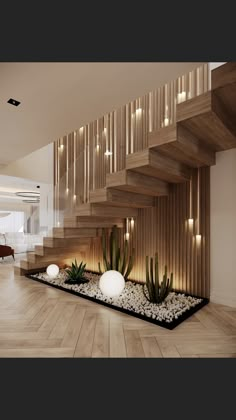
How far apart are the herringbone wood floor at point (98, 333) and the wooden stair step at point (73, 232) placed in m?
1.12

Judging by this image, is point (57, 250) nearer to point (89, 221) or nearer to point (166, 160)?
point (89, 221)

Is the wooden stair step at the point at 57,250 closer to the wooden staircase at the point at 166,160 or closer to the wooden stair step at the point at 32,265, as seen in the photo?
the wooden staircase at the point at 166,160

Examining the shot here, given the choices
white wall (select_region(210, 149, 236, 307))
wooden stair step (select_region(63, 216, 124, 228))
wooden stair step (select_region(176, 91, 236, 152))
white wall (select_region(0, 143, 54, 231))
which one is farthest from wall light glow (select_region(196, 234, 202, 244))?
white wall (select_region(0, 143, 54, 231))

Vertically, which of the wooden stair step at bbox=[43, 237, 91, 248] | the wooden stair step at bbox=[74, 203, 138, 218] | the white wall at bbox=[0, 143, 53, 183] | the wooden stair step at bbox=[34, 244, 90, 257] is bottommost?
the wooden stair step at bbox=[34, 244, 90, 257]

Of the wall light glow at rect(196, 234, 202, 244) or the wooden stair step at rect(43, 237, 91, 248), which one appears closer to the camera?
the wall light glow at rect(196, 234, 202, 244)

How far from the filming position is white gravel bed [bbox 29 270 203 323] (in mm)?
2542

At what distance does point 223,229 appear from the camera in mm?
3010

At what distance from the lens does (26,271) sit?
4516 millimetres

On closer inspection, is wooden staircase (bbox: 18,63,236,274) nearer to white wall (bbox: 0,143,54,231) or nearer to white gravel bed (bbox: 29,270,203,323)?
white wall (bbox: 0,143,54,231)

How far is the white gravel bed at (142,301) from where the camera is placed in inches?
100

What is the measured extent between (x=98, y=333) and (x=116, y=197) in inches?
64.5

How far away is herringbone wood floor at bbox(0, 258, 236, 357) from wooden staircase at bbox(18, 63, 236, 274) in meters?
1.32
